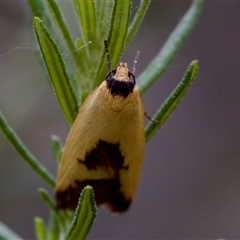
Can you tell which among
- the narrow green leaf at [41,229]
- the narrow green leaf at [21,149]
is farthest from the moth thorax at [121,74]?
the narrow green leaf at [41,229]

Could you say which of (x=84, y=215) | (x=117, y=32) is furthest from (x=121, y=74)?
(x=84, y=215)

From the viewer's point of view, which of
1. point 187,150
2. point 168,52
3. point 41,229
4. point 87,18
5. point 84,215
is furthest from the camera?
point 187,150

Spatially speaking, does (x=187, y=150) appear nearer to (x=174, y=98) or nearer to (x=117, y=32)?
(x=174, y=98)

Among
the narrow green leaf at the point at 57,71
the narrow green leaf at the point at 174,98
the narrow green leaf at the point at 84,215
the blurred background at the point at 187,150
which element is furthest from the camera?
the blurred background at the point at 187,150

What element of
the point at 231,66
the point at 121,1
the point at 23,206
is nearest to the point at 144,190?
the point at 23,206

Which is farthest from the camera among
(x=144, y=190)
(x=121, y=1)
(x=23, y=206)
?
(x=144, y=190)

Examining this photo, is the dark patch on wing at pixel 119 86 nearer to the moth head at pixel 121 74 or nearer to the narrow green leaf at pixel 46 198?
the moth head at pixel 121 74

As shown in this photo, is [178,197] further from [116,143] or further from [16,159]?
[116,143]
